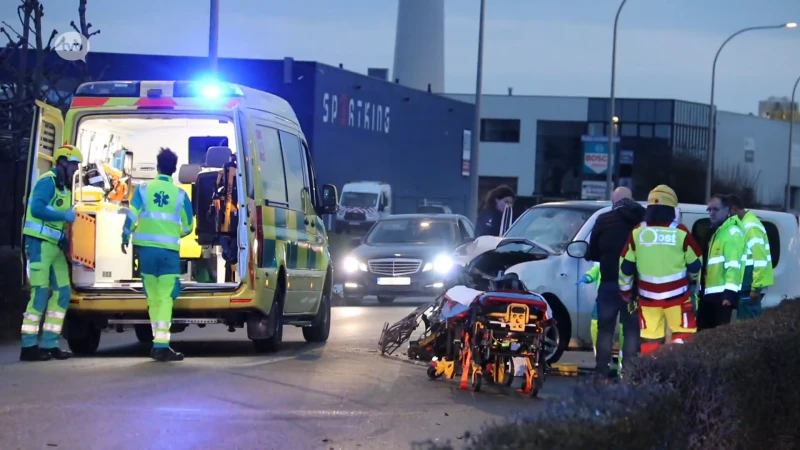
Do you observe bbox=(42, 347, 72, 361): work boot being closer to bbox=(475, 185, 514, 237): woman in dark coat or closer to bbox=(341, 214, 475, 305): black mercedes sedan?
bbox=(475, 185, 514, 237): woman in dark coat

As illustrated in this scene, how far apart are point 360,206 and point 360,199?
0.41 metres

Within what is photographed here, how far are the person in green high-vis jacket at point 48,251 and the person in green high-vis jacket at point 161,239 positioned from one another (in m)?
0.59

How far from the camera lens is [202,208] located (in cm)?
1262

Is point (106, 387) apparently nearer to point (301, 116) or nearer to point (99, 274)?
point (99, 274)

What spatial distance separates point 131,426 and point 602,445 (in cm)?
334

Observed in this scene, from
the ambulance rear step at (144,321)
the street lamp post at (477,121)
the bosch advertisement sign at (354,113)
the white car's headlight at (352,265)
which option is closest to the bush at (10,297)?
the ambulance rear step at (144,321)

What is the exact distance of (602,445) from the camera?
5.58 meters

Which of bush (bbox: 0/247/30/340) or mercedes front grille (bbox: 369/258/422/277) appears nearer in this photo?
bush (bbox: 0/247/30/340)

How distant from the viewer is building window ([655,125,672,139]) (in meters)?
85.5

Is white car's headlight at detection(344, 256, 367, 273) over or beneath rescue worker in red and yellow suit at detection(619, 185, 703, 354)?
beneath

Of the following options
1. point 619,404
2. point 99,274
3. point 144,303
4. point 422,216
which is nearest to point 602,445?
point 619,404

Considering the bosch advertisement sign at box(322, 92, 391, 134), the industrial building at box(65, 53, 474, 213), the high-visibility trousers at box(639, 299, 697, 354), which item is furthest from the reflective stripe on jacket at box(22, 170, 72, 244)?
the bosch advertisement sign at box(322, 92, 391, 134)

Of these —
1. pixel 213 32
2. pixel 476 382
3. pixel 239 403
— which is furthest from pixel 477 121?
pixel 239 403

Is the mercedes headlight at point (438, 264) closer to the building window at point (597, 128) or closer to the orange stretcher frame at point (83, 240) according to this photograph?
the orange stretcher frame at point (83, 240)
